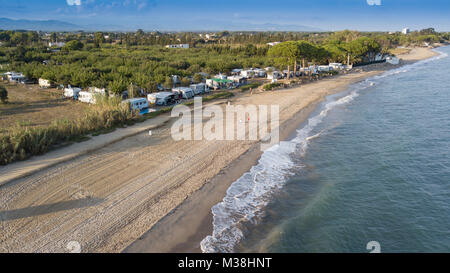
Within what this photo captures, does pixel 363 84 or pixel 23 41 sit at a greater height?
pixel 23 41

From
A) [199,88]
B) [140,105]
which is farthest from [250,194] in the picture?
[199,88]

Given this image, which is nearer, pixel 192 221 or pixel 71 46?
pixel 192 221

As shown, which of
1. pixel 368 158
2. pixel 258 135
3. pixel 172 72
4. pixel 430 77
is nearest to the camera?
pixel 368 158

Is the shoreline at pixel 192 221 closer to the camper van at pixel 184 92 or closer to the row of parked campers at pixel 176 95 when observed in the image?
the row of parked campers at pixel 176 95

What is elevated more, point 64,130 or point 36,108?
point 36,108

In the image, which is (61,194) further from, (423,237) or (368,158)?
(368,158)

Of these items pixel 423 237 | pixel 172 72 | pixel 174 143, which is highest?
pixel 172 72

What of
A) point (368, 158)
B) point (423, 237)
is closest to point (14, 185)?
point (423, 237)

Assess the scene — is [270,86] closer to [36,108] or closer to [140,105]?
[140,105]

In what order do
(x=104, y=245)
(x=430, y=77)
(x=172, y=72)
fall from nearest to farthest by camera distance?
(x=104, y=245)
(x=172, y=72)
(x=430, y=77)
